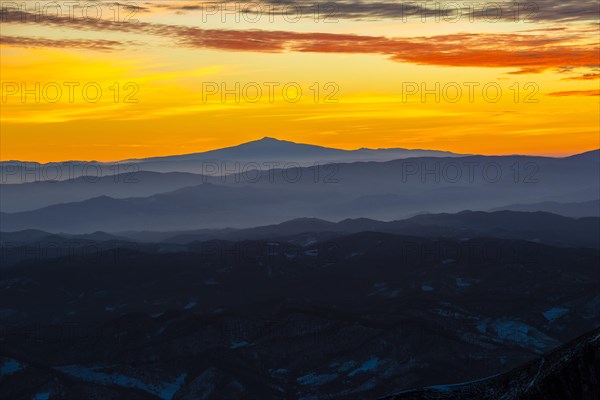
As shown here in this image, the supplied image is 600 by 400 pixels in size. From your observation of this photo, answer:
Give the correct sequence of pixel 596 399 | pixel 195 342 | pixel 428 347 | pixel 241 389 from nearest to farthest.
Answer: pixel 596 399
pixel 241 389
pixel 428 347
pixel 195 342

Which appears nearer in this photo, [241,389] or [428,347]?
[241,389]

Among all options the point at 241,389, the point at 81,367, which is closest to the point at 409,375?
the point at 241,389

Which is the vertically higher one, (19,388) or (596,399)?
(596,399)

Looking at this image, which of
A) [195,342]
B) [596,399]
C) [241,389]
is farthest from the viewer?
[195,342]

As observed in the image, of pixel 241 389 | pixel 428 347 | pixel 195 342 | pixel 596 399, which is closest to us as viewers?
pixel 596 399

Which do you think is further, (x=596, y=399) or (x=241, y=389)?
(x=241, y=389)

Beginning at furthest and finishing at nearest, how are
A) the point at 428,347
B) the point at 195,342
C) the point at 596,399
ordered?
the point at 195,342 < the point at 428,347 < the point at 596,399

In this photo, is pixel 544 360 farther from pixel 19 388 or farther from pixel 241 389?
pixel 19 388

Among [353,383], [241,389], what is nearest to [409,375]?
[353,383]

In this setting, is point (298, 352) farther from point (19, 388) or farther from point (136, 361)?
point (19, 388)
